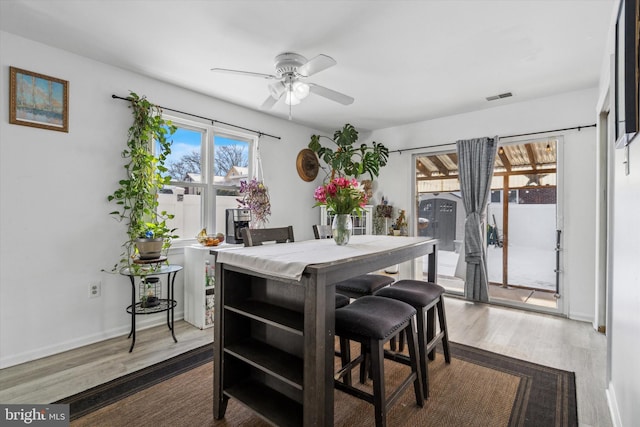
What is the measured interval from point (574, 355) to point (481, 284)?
1.47 metres

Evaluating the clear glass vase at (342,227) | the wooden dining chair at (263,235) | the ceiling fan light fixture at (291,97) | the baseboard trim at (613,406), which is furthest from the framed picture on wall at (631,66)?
the ceiling fan light fixture at (291,97)

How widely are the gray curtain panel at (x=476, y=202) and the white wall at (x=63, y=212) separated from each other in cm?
377

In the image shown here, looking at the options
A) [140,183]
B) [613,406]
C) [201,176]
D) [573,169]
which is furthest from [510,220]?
[140,183]

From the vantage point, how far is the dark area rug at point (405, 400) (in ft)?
5.68

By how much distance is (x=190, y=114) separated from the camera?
11.4ft

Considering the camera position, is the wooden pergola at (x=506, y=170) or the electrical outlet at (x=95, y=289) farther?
the wooden pergola at (x=506, y=170)

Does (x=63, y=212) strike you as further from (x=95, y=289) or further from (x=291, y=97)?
(x=291, y=97)

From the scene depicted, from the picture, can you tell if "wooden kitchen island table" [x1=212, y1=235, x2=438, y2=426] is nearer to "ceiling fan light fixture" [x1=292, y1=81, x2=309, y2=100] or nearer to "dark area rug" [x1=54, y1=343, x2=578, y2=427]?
"dark area rug" [x1=54, y1=343, x2=578, y2=427]

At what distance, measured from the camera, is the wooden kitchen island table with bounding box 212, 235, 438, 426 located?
1314 mm

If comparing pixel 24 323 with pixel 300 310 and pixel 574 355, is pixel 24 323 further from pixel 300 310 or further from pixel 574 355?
pixel 574 355

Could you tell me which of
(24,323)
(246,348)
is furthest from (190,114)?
(246,348)

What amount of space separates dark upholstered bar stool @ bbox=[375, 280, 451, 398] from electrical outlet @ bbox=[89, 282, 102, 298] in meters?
2.51

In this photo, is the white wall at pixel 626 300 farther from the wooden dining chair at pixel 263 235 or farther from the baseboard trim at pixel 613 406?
the wooden dining chair at pixel 263 235

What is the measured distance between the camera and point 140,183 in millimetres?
2959
